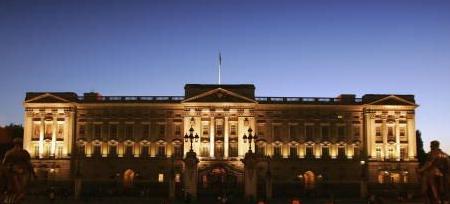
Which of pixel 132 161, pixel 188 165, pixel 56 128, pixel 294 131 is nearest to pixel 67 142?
pixel 56 128

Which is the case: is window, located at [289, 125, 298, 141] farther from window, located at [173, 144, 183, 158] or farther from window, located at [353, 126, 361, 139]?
window, located at [173, 144, 183, 158]

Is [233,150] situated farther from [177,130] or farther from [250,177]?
[250,177]

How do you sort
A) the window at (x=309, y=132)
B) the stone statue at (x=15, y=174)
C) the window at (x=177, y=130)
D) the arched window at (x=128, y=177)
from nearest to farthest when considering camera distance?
the stone statue at (x=15, y=174) < the arched window at (x=128, y=177) < the window at (x=177, y=130) < the window at (x=309, y=132)

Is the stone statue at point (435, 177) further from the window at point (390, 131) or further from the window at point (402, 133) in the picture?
the window at point (402, 133)

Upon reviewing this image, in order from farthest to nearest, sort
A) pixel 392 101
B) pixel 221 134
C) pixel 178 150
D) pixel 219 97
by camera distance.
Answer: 1. pixel 392 101
2. pixel 178 150
3. pixel 221 134
4. pixel 219 97

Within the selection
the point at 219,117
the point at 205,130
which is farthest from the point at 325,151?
the point at 205,130

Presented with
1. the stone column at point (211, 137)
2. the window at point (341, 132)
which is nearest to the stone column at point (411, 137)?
the window at point (341, 132)

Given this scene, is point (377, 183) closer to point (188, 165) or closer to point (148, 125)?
point (148, 125)

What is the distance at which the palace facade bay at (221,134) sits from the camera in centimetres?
9931

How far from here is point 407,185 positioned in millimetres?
95438

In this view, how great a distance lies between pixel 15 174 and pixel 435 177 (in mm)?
13357

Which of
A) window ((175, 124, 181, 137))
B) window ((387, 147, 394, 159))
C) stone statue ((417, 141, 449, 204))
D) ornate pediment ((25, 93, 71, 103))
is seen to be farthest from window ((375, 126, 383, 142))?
stone statue ((417, 141, 449, 204))

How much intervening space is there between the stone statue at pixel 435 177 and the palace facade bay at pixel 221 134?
7726 centimetres

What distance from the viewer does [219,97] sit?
99.2 meters
